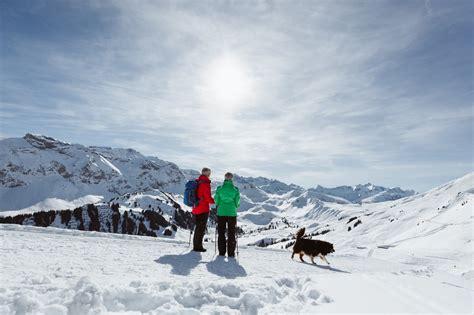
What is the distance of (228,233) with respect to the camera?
13.4 meters

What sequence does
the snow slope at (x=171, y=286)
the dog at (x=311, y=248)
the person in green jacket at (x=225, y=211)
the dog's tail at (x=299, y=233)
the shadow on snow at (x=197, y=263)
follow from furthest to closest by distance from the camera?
1. the dog's tail at (x=299, y=233)
2. the dog at (x=311, y=248)
3. the person in green jacket at (x=225, y=211)
4. the shadow on snow at (x=197, y=263)
5. the snow slope at (x=171, y=286)

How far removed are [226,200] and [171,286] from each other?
641 centimetres

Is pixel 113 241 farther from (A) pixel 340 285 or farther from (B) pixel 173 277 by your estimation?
(A) pixel 340 285

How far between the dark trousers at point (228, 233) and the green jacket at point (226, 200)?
22cm

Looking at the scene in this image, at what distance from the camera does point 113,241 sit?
14250mm

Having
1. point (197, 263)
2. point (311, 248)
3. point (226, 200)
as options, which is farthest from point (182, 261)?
point (311, 248)

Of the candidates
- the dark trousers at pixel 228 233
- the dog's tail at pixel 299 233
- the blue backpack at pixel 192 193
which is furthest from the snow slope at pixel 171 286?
the dog's tail at pixel 299 233

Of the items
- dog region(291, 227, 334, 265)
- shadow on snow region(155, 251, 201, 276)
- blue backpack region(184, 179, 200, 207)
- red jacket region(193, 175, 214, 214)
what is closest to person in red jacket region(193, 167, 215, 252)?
red jacket region(193, 175, 214, 214)

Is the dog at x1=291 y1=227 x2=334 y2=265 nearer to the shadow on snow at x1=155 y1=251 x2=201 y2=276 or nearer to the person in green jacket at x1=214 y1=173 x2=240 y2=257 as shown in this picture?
the person in green jacket at x1=214 y1=173 x2=240 y2=257

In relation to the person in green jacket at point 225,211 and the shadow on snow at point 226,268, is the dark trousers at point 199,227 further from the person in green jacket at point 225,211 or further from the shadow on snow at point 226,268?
the shadow on snow at point 226,268

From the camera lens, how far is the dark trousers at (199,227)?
13523 mm

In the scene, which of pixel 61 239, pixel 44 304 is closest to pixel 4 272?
pixel 44 304

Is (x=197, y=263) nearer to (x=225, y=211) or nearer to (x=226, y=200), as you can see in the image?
(x=225, y=211)

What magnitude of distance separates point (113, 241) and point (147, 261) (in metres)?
4.07
